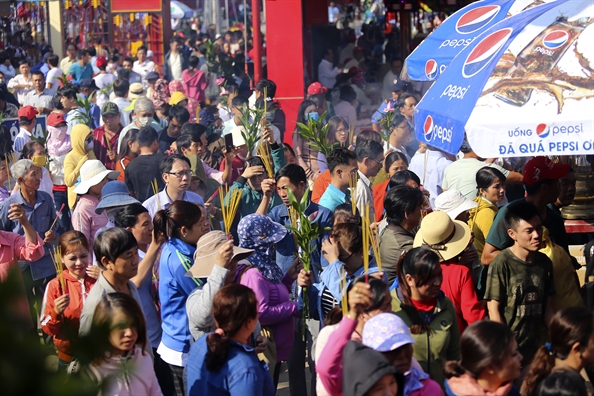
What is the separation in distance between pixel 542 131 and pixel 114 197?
3.30m

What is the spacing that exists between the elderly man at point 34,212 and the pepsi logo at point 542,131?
3936mm

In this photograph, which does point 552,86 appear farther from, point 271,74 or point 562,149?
point 271,74

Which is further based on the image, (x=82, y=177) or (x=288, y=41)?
(x=288, y=41)

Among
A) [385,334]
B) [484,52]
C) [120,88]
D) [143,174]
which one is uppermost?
[484,52]

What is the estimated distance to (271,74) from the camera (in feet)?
47.6

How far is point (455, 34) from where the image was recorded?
5.27m

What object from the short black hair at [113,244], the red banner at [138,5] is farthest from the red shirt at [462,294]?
the red banner at [138,5]

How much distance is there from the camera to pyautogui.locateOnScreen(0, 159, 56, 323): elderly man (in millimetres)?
6262

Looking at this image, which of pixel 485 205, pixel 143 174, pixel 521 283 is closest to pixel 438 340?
pixel 521 283

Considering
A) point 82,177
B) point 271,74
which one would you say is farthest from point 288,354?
point 271,74

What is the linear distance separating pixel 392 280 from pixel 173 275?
4.62 feet

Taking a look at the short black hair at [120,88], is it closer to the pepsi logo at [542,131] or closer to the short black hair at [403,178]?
the short black hair at [403,178]

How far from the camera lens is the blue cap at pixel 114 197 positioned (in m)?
5.79

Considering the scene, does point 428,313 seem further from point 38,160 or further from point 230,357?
point 38,160
